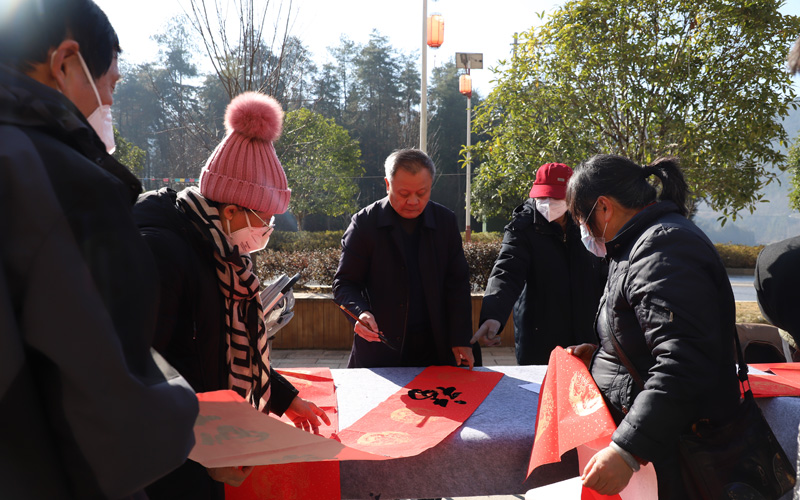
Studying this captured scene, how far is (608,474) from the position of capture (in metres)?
1.39

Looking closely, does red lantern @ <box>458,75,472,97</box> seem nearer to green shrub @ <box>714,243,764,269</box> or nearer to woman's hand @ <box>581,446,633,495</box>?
green shrub @ <box>714,243,764,269</box>

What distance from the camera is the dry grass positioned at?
7505mm

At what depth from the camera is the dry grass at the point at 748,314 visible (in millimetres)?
7505

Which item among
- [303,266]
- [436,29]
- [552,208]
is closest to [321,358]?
[303,266]

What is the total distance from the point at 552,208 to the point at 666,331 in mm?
1655

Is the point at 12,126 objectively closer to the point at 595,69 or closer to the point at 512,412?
the point at 512,412

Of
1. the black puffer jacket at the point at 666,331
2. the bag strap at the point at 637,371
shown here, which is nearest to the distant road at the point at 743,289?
the bag strap at the point at 637,371

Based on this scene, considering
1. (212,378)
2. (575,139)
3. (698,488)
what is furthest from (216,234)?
(575,139)

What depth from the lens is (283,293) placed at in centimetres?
240

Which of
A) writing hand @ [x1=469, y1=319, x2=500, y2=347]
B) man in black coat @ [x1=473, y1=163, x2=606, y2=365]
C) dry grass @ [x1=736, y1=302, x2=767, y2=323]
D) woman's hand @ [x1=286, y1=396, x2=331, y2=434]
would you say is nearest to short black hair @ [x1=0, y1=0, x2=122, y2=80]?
woman's hand @ [x1=286, y1=396, x2=331, y2=434]

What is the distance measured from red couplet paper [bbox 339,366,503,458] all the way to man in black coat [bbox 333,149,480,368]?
17 centimetres

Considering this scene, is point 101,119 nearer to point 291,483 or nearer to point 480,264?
point 291,483

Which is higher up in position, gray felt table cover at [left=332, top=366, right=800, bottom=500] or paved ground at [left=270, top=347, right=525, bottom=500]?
gray felt table cover at [left=332, top=366, right=800, bottom=500]

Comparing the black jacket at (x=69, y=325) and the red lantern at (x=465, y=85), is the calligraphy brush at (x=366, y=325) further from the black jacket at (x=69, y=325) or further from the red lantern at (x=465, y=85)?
the red lantern at (x=465, y=85)
